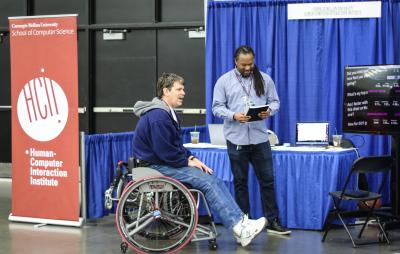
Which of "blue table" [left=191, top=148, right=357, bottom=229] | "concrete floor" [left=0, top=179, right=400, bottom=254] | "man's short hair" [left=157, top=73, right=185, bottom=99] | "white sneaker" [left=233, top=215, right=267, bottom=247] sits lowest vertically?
"concrete floor" [left=0, top=179, right=400, bottom=254]

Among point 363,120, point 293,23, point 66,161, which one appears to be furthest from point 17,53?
point 363,120

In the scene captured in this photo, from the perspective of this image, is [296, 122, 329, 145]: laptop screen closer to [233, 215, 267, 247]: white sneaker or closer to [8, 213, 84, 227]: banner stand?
[233, 215, 267, 247]: white sneaker

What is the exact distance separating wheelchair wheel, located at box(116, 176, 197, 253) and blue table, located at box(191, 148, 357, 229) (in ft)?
3.69

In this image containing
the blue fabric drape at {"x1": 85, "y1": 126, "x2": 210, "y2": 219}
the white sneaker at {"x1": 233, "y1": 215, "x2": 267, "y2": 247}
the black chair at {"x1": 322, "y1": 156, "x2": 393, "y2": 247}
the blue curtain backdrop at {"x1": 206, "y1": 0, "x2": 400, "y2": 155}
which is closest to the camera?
the white sneaker at {"x1": 233, "y1": 215, "x2": 267, "y2": 247}

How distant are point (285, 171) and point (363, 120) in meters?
0.78

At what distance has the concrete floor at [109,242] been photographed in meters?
5.69

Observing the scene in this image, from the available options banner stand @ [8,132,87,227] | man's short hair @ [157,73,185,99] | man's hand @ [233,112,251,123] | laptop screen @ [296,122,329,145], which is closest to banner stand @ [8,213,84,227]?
banner stand @ [8,132,87,227]

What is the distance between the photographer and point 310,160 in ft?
20.9

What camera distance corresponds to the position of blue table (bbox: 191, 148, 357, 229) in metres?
6.33

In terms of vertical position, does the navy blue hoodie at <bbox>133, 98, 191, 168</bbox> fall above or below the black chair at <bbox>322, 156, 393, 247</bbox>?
above

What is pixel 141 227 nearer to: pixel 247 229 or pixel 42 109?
pixel 247 229

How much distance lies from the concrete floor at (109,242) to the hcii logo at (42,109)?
84cm

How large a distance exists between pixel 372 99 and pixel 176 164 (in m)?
1.77

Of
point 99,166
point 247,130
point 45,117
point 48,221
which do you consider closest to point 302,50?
point 247,130
